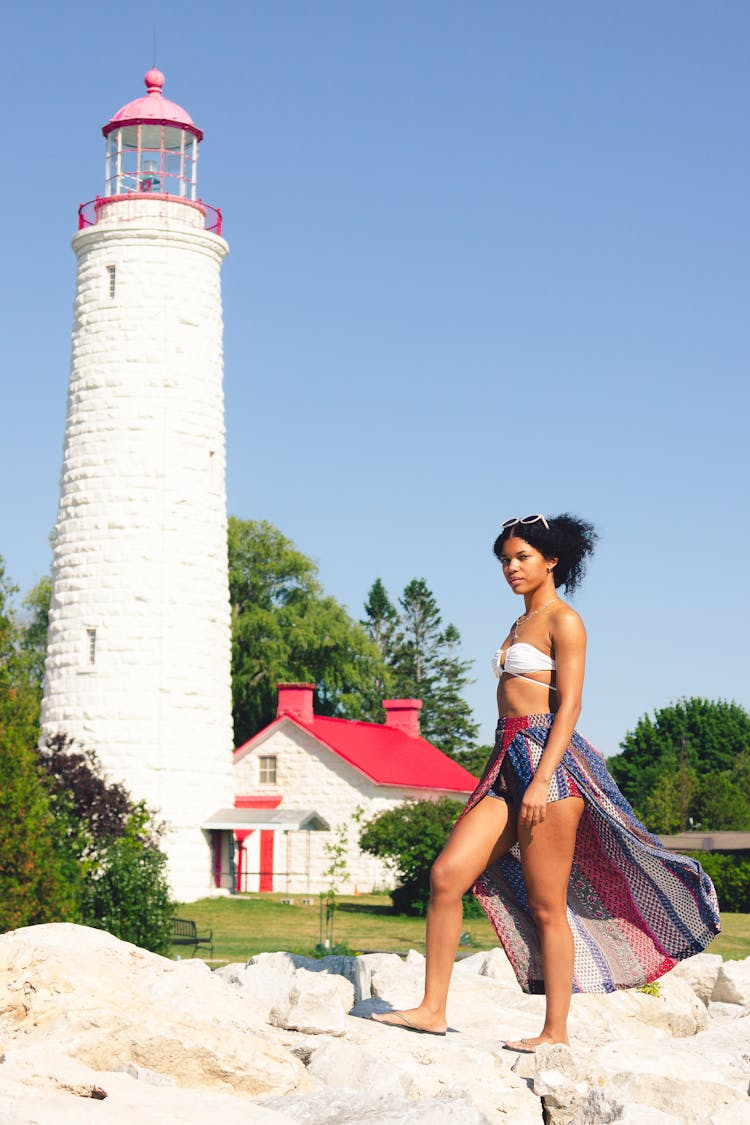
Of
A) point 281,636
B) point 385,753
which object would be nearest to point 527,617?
point 385,753

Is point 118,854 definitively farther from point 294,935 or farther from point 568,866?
point 568,866

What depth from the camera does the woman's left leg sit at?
274 inches

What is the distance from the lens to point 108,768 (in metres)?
31.4

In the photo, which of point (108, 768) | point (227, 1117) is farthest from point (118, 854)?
point (227, 1117)

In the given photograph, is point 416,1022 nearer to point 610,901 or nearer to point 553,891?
point 553,891

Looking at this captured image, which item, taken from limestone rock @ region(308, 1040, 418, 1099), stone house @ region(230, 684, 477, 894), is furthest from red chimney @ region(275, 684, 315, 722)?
limestone rock @ region(308, 1040, 418, 1099)

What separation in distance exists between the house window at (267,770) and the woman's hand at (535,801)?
35157 millimetres

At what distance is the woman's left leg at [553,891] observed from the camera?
696cm

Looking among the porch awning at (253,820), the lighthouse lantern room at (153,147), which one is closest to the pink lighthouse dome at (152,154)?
the lighthouse lantern room at (153,147)

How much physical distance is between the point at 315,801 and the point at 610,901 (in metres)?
33.8

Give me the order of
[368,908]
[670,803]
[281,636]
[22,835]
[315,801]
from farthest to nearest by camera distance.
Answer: [670,803] < [281,636] < [315,801] < [368,908] < [22,835]

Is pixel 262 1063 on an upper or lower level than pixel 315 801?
lower

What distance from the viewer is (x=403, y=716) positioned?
158 ft

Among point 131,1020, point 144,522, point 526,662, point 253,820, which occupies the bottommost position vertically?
point 131,1020
